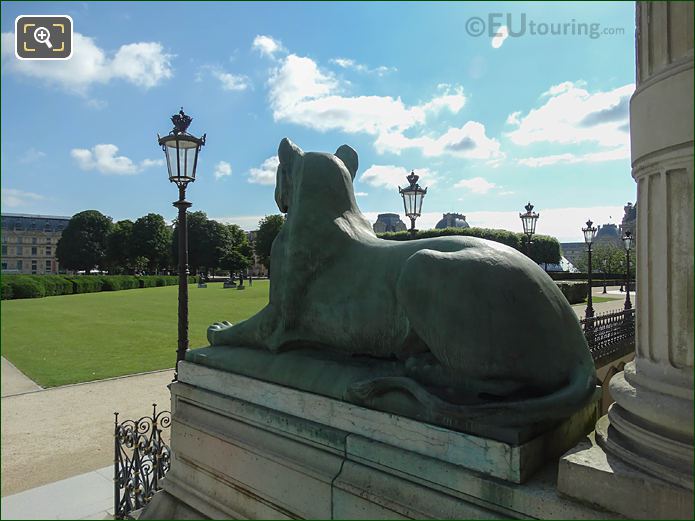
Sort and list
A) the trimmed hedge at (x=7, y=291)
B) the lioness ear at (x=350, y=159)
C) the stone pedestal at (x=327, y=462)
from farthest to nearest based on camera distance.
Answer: the trimmed hedge at (x=7, y=291)
the lioness ear at (x=350, y=159)
the stone pedestal at (x=327, y=462)

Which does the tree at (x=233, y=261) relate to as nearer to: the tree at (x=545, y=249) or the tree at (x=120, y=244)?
the tree at (x=120, y=244)

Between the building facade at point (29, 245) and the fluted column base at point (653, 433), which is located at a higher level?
the building facade at point (29, 245)

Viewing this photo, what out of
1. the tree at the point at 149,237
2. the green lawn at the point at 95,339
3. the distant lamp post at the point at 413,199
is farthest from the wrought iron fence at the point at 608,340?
the tree at the point at 149,237

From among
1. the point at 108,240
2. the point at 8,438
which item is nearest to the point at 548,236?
the point at 8,438

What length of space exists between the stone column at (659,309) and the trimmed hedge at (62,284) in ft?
117

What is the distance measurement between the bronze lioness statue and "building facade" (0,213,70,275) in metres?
92.5

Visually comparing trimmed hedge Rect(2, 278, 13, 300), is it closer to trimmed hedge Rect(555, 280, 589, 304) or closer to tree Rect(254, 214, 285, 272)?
tree Rect(254, 214, 285, 272)

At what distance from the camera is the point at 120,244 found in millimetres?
63812

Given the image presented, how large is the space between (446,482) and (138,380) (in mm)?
9911

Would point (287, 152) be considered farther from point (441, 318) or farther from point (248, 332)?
point (441, 318)

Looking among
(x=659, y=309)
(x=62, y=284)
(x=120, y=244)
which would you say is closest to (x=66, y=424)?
(x=659, y=309)

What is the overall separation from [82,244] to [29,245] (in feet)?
98.3

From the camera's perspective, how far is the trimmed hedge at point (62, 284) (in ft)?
114

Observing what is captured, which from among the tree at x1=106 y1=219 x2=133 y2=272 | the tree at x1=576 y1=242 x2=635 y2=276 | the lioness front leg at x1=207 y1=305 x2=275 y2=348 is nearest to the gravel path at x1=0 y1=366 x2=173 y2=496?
the lioness front leg at x1=207 y1=305 x2=275 y2=348
